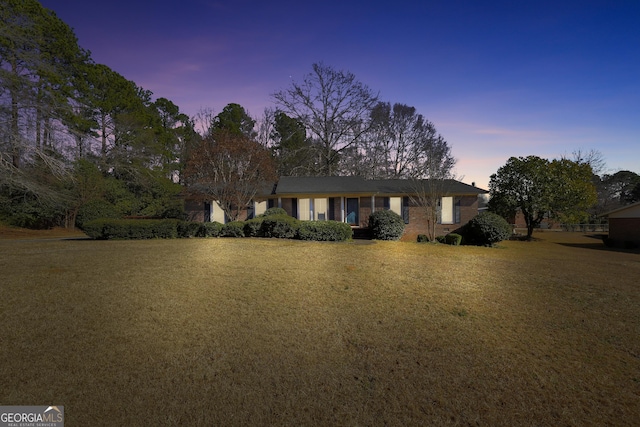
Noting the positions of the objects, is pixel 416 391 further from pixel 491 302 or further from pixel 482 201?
pixel 482 201

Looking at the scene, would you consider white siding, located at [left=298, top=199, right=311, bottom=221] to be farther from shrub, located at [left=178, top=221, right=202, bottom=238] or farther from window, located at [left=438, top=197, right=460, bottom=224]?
window, located at [left=438, top=197, right=460, bottom=224]

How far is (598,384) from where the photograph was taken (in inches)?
144

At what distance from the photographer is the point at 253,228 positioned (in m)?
14.8

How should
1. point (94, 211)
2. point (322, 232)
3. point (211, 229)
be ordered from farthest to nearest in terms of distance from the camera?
1. point (94, 211)
2. point (211, 229)
3. point (322, 232)

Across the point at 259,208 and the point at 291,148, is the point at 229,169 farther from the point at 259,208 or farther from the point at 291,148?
the point at 291,148

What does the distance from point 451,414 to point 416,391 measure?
0.41 metres

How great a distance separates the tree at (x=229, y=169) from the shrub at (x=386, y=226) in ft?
27.0

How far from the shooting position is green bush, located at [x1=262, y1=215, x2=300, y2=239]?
1437cm

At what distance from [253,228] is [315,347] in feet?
35.5

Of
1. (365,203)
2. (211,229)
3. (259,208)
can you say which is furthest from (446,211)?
(211,229)

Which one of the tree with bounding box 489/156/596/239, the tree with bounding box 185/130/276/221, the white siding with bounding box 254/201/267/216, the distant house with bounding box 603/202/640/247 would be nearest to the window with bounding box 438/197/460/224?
the tree with bounding box 489/156/596/239

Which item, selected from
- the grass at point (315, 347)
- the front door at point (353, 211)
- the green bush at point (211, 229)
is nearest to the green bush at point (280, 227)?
the green bush at point (211, 229)

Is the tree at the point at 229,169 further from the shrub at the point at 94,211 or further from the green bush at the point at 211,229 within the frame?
the shrub at the point at 94,211

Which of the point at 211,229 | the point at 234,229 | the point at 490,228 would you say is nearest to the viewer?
the point at 234,229
